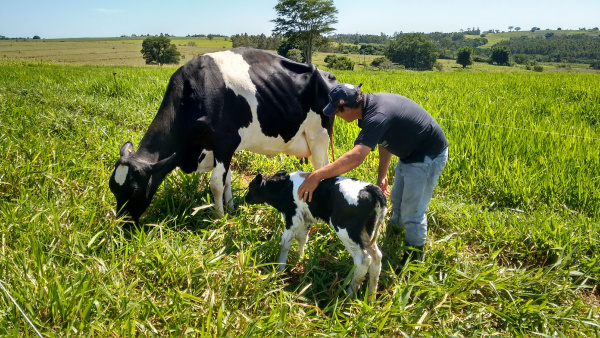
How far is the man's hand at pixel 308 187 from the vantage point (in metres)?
2.73

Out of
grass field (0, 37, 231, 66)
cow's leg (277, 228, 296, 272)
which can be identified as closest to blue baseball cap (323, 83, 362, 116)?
cow's leg (277, 228, 296, 272)

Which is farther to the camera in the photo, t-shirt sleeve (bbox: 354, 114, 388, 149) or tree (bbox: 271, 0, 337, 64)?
tree (bbox: 271, 0, 337, 64)

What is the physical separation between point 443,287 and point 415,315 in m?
0.47

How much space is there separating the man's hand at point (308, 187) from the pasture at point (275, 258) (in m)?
0.59

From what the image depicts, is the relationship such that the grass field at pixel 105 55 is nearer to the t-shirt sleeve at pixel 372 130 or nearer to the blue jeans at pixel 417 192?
the blue jeans at pixel 417 192

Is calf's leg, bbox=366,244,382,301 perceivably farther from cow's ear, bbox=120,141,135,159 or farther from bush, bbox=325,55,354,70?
bush, bbox=325,55,354,70

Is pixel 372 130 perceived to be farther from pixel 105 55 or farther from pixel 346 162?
pixel 105 55

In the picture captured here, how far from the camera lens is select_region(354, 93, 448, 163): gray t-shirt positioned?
8.87 feet

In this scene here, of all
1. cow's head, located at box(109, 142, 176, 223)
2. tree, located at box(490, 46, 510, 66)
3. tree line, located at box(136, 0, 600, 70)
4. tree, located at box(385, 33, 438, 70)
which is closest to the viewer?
cow's head, located at box(109, 142, 176, 223)

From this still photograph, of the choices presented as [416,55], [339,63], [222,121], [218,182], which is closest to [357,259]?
[218,182]

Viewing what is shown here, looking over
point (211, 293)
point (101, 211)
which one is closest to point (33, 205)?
point (101, 211)

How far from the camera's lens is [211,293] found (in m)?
2.53

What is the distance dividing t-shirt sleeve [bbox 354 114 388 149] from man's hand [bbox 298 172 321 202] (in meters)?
0.41

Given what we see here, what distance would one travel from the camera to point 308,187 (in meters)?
2.76
